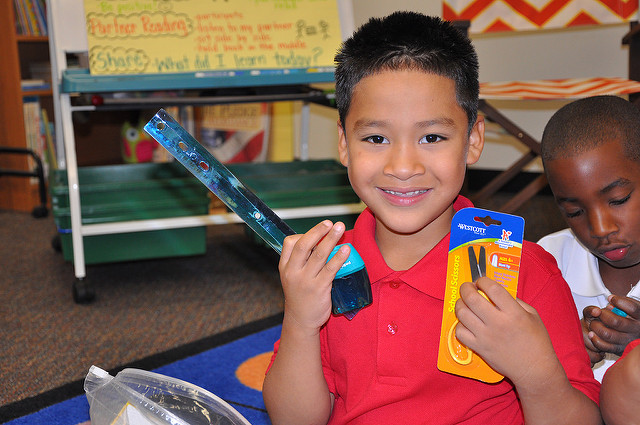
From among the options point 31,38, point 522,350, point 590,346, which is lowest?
point 590,346

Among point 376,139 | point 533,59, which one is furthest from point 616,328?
point 533,59

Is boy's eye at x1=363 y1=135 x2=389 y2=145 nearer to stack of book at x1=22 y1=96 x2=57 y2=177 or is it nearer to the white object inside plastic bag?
the white object inside plastic bag

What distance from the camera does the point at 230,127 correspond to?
3.18m

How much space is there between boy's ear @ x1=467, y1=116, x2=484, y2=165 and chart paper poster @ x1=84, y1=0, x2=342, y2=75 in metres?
1.18

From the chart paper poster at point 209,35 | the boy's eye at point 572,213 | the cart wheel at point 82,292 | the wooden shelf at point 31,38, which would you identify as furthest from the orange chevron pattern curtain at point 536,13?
the wooden shelf at point 31,38

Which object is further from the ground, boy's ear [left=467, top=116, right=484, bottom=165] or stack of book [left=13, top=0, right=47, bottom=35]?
stack of book [left=13, top=0, right=47, bottom=35]

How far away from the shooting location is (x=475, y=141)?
29.9 inches

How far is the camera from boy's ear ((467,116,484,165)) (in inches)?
29.7

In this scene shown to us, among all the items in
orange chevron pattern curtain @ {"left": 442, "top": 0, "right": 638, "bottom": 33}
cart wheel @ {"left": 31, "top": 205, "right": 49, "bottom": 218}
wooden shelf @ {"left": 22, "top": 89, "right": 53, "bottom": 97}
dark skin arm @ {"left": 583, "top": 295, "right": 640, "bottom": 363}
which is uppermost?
orange chevron pattern curtain @ {"left": 442, "top": 0, "right": 638, "bottom": 33}

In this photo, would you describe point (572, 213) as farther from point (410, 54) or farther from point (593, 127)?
point (410, 54)

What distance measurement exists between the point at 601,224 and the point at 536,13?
54.4 inches

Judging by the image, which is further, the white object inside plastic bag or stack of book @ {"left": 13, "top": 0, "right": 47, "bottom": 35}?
stack of book @ {"left": 13, "top": 0, "right": 47, "bottom": 35}

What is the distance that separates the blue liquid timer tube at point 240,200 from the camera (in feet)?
1.99

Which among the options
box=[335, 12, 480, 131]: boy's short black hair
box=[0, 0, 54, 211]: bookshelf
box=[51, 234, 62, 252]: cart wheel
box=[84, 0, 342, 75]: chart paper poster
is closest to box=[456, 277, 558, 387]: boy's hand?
box=[335, 12, 480, 131]: boy's short black hair
